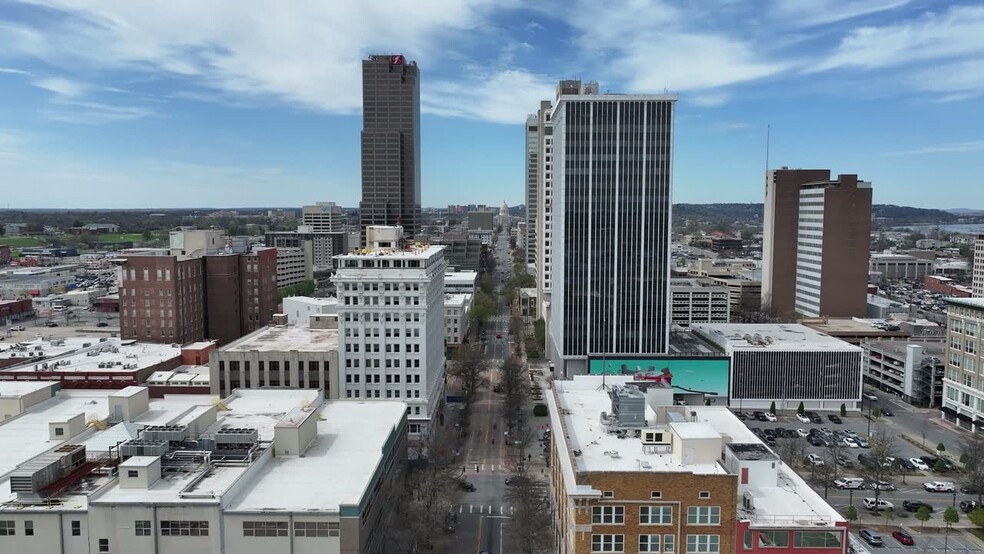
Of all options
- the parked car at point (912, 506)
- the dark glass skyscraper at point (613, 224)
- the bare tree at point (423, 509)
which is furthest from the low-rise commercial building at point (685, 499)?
the dark glass skyscraper at point (613, 224)

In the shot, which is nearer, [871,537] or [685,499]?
[685,499]

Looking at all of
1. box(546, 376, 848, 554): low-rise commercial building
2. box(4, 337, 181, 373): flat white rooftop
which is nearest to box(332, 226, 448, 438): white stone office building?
box(4, 337, 181, 373): flat white rooftop

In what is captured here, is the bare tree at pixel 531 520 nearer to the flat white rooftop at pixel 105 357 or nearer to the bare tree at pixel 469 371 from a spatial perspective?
the bare tree at pixel 469 371

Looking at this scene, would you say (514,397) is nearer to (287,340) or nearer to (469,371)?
(469,371)

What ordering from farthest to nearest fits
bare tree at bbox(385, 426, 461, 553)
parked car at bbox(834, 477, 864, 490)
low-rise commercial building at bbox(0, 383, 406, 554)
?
parked car at bbox(834, 477, 864, 490)
bare tree at bbox(385, 426, 461, 553)
low-rise commercial building at bbox(0, 383, 406, 554)

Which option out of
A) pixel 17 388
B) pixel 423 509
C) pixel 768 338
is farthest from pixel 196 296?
pixel 768 338

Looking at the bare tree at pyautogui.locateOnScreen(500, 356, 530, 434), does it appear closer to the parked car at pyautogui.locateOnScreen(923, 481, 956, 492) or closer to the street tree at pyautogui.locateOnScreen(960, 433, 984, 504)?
the parked car at pyautogui.locateOnScreen(923, 481, 956, 492)
